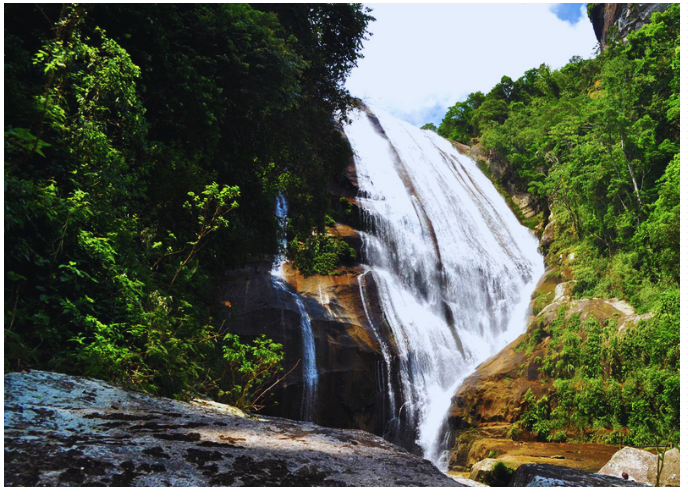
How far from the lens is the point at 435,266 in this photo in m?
20.5

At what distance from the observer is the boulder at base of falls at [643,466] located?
820 cm

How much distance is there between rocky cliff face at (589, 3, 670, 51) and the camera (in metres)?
31.5

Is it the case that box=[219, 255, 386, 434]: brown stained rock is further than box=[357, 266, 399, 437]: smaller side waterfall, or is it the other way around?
box=[357, 266, 399, 437]: smaller side waterfall

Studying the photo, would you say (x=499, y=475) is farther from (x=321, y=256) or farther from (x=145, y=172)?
(x=321, y=256)

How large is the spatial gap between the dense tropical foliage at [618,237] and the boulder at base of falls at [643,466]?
16.3 ft

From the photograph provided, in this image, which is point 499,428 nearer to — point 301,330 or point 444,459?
point 444,459

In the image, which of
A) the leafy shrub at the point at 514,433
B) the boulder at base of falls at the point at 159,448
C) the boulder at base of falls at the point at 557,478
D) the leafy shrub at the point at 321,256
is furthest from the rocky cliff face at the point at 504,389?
the boulder at base of falls at the point at 159,448

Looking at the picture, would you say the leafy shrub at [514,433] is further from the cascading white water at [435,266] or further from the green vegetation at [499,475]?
the green vegetation at [499,475]

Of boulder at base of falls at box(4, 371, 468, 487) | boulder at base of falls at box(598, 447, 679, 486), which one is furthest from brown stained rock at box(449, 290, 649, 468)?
boulder at base of falls at box(4, 371, 468, 487)

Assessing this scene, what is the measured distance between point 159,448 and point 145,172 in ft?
18.4

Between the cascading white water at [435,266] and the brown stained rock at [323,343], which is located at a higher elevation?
the cascading white water at [435,266]

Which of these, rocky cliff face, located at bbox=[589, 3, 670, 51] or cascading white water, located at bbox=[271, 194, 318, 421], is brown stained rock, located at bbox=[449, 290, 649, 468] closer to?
cascading white water, located at bbox=[271, 194, 318, 421]

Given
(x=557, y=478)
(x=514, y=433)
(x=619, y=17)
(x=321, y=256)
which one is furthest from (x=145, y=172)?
(x=619, y=17)

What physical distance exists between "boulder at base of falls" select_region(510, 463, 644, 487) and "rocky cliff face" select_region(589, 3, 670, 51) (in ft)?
113
